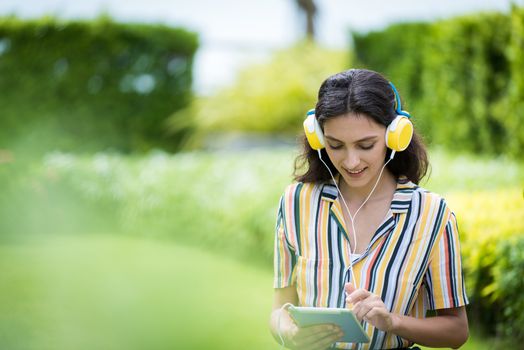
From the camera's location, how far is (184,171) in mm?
7770

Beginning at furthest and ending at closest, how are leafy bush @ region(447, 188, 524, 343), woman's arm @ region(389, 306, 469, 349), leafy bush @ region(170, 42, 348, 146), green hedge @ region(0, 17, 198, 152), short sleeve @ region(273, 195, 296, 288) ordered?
leafy bush @ region(170, 42, 348, 146)
green hedge @ region(0, 17, 198, 152)
leafy bush @ region(447, 188, 524, 343)
short sleeve @ region(273, 195, 296, 288)
woman's arm @ region(389, 306, 469, 349)

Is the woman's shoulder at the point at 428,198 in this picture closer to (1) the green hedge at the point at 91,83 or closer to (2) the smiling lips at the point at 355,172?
(2) the smiling lips at the point at 355,172

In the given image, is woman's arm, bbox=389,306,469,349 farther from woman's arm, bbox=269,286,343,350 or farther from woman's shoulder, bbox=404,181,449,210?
woman's shoulder, bbox=404,181,449,210

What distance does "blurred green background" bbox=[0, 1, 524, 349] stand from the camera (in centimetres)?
439

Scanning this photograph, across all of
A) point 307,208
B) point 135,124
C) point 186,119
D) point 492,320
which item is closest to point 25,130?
point 135,124

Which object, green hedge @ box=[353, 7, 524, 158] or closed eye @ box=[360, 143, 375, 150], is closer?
closed eye @ box=[360, 143, 375, 150]

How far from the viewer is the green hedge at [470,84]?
27.5ft

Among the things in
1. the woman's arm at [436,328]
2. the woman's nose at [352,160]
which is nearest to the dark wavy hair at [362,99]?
the woman's nose at [352,160]

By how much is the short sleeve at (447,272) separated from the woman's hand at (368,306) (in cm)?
23

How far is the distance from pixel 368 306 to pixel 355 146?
1.59 feet

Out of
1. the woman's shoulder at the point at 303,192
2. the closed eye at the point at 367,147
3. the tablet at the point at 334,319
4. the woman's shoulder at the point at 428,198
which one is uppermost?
the closed eye at the point at 367,147

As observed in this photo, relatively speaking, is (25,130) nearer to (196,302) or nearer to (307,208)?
(196,302)

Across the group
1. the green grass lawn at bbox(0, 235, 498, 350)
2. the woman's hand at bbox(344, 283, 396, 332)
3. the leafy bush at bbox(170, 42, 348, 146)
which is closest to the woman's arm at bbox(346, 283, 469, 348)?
the woman's hand at bbox(344, 283, 396, 332)

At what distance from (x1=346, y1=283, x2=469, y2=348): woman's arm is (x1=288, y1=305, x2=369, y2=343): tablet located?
34 mm
